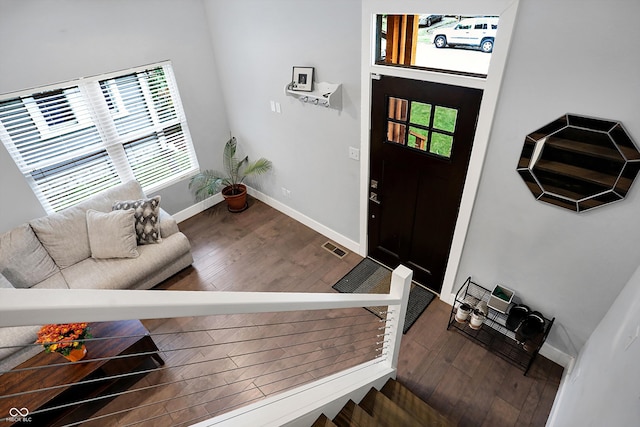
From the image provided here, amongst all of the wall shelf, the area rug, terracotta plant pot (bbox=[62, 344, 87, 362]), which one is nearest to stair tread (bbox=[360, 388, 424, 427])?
the area rug

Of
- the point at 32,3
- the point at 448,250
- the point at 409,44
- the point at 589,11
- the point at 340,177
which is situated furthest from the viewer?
the point at 340,177

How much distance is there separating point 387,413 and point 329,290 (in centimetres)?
167

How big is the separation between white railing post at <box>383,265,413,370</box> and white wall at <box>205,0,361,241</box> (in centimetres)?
176

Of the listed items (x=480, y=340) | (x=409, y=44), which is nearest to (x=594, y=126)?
(x=409, y=44)

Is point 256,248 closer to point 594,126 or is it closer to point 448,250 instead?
point 448,250

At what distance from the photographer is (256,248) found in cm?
423

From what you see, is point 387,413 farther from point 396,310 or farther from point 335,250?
point 335,250

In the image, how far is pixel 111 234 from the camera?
11.2ft

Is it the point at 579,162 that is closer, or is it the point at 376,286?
the point at 579,162

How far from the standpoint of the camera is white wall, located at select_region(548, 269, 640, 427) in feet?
4.11

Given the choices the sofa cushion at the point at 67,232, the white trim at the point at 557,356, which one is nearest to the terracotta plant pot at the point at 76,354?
the sofa cushion at the point at 67,232

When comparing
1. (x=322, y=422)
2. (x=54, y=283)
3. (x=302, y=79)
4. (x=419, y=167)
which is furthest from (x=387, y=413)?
(x=54, y=283)

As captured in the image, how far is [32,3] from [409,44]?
3.15 meters

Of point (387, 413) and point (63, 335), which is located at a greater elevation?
point (63, 335)
